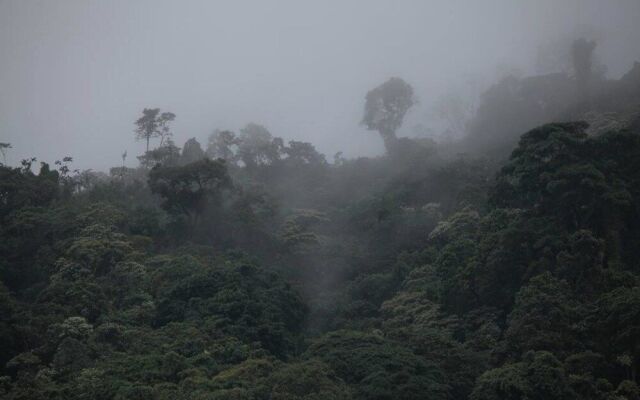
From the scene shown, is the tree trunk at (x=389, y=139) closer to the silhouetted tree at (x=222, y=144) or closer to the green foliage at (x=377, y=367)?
the silhouetted tree at (x=222, y=144)

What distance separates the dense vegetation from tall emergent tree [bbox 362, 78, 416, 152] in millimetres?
9395

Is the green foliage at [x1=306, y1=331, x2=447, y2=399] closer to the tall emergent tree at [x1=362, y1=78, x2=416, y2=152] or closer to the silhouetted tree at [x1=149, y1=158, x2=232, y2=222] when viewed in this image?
the silhouetted tree at [x1=149, y1=158, x2=232, y2=222]

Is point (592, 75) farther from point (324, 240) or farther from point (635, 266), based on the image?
point (635, 266)

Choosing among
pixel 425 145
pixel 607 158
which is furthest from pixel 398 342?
pixel 425 145

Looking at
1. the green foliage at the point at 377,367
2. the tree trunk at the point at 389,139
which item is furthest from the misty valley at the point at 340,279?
the tree trunk at the point at 389,139

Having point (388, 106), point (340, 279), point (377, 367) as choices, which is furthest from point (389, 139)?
point (377, 367)

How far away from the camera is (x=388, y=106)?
59.1 m

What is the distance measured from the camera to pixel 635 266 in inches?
1084

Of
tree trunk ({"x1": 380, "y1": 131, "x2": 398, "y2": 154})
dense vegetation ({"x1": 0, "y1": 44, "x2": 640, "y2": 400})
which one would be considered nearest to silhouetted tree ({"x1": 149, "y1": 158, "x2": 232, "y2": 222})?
dense vegetation ({"x1": 0, "y1": 44, "x2": 640, "y2": 400})

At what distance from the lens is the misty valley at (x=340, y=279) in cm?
2234

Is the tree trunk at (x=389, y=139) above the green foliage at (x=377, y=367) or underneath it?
Answer: above

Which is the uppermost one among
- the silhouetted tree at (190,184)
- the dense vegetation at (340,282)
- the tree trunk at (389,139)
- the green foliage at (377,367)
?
the tree trunk at (389,139)

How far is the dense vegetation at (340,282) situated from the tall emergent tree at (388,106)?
9.40 metres

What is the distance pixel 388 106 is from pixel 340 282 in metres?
23.7
